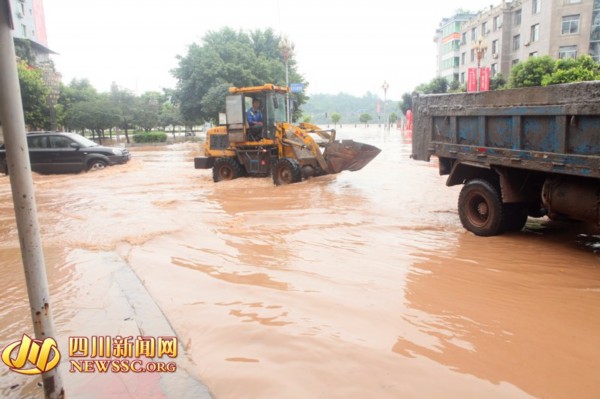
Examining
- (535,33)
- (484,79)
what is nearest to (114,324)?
(484,79)

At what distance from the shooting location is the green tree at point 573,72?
24312 millimetres

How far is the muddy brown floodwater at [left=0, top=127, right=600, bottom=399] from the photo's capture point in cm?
286

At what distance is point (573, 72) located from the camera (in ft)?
81.0

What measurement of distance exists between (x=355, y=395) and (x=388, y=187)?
8891 millimetres

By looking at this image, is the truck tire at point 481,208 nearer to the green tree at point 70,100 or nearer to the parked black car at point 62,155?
the parked black car at point 62,155

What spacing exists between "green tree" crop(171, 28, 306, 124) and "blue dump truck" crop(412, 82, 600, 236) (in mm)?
21419

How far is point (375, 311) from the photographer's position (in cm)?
383

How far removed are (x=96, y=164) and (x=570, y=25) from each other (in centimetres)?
3862

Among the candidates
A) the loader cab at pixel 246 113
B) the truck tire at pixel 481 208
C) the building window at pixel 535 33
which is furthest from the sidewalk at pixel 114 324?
the building window at pixel 535 33

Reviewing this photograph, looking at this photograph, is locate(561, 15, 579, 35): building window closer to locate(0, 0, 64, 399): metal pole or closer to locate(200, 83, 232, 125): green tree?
locate(200, 83, 232, 125): green tree

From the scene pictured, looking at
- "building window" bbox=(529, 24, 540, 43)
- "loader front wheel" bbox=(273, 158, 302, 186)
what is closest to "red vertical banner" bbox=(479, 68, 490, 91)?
"building window" bbox=(529, 24, 540, 43)

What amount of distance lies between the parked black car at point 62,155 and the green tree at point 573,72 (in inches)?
838

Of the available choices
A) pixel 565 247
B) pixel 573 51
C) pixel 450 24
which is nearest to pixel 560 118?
pixel 565 247

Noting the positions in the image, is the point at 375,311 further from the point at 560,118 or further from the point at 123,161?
the point at 123,161
